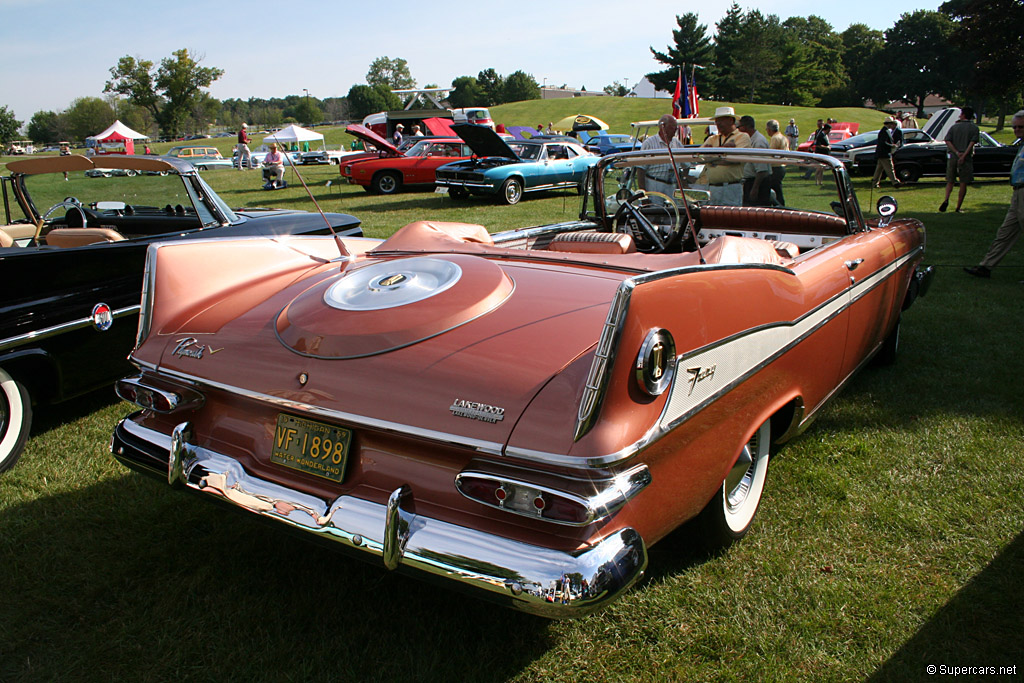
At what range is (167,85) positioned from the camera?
218 ft

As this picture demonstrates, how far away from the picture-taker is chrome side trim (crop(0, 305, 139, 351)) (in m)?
3.25

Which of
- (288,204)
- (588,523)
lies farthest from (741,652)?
(288,204)

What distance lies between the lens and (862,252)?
10.8 ft

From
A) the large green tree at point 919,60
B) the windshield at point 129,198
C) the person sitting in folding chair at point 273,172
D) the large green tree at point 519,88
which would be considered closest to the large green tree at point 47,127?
the large green tree at point 519,88

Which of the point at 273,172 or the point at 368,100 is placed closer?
the point at 273,172

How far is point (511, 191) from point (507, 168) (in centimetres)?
50

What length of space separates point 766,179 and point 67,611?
12.3ft

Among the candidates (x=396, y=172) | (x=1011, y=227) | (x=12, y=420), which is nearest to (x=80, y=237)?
(x=12, y=420)

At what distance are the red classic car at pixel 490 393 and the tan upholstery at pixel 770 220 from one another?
2.57 ft

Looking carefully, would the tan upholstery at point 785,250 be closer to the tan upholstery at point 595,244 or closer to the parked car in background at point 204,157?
the tan upholstery at point 595,244

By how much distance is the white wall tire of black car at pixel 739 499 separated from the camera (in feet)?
7.61

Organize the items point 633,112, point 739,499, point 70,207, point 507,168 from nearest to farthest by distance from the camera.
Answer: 1. point 739,499
2. point 70,207
3. point 507,168
4. point 633,112

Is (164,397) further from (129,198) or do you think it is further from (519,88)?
(519,88)

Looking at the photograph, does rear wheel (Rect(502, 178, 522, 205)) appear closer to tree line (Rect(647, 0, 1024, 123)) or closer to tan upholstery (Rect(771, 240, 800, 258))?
tan upholstery (Rect(771, 240, 800, 258))
